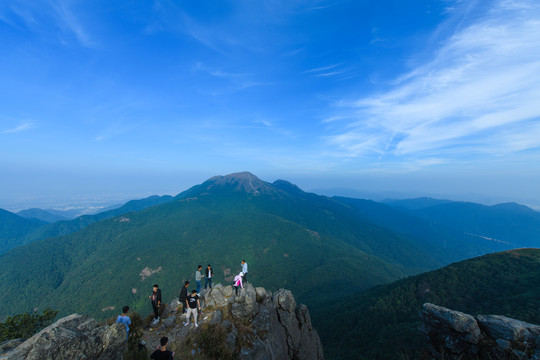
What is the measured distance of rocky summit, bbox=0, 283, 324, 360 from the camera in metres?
8.20

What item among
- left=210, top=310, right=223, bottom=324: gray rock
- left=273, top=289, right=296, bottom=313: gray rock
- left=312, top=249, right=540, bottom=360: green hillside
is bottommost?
left=312, top=249, right=540, bottom=360: green hillside

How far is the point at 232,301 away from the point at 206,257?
172956 mm

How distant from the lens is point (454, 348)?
1602 centimetres

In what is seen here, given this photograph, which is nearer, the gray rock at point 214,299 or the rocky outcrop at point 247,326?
the rocky outcrop at point 247,326

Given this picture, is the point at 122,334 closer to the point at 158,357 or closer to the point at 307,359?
the point at 158,357

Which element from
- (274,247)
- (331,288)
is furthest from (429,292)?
(274,247)

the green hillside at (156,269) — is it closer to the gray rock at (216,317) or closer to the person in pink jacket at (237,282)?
the person in pink jacket at (237,282)

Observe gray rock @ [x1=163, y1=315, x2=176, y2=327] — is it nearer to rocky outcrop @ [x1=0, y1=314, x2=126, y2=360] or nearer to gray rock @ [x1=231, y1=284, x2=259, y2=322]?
gray rock @ [x1=231, y1=284, x2=259, y2=322]

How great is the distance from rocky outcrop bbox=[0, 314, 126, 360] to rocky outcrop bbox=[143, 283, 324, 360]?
5.12 m

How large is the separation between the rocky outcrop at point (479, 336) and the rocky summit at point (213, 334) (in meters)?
13.0

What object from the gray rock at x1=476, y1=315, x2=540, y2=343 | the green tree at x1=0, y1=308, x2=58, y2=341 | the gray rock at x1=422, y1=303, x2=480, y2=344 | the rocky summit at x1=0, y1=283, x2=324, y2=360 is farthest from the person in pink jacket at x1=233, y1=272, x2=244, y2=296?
the green tree at x1=0, y1=308, x2=58, y2=341

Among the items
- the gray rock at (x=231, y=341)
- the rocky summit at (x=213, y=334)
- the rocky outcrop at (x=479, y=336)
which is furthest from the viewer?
the gray rock at (x=231, y=341)

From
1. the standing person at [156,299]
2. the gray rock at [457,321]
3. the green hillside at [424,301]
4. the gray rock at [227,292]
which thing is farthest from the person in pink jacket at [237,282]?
the green hillside at [424,301]

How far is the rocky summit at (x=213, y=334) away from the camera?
26.9ft
